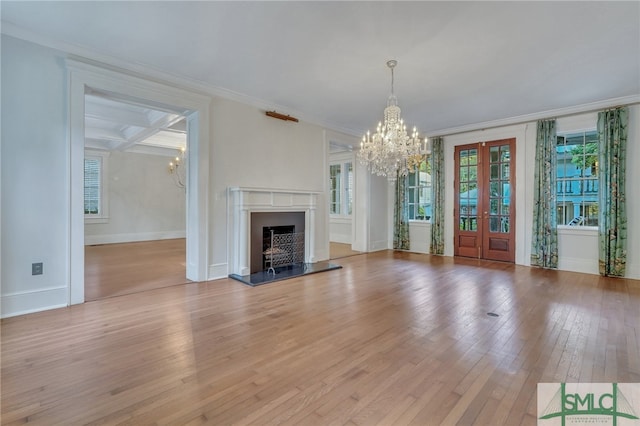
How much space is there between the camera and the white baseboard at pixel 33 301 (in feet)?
9.82

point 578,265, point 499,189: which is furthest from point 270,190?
point 578,265

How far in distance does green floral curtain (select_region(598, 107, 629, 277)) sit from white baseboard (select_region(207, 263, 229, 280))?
20.6 ft

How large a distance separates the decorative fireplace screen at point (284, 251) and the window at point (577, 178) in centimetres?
494

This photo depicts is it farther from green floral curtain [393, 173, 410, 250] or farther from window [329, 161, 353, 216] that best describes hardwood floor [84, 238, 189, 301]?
green floral curtain [393, 173, 410, 250]

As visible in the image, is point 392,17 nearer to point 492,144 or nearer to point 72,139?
point 72,139

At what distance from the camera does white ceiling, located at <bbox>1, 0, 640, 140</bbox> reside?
270 cm

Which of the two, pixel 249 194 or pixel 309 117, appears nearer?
pixel 249 194

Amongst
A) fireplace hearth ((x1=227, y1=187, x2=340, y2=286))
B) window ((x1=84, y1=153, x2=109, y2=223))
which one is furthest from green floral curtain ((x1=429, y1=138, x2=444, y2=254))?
window ((x1=84, y1=153, x2=109, y2=223))

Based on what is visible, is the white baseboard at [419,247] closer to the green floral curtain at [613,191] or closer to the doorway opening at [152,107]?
the green floral curtain at [613,191]

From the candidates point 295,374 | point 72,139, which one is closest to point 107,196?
point 72,139

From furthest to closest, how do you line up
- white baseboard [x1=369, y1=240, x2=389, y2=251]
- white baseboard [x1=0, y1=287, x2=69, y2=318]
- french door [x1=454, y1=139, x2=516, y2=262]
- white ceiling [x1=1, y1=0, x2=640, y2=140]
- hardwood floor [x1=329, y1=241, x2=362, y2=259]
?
white baseboard [x1=369, y1=240, x2=389, y2=251]
hardwood floor [x1=329, y1=241, x2=362, y2=259]
french door [x1=454, y1=139, x2=516, y2=262]
white baseboard [x1=0, y1=287, x2=69, y2=318]
white ceiling [x1=1, y1=0, x2=640, y2=140]

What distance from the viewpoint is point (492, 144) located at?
20.6 ft

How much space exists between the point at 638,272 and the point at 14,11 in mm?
8709

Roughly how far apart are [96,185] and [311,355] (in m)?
8.70
